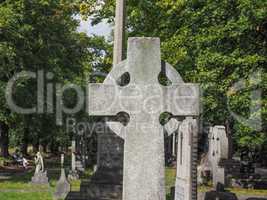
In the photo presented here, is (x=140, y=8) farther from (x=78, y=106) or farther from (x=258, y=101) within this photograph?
(x=78, y=106)

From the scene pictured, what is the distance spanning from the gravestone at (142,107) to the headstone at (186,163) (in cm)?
59

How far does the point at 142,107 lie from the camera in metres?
7.85

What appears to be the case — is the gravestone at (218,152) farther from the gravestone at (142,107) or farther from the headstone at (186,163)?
the gravestone at (142,107)

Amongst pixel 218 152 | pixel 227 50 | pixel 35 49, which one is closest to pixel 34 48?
pixel 35 49

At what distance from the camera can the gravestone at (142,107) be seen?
774 centimetres

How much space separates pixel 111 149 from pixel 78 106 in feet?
73.8

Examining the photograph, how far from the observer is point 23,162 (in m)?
41.0

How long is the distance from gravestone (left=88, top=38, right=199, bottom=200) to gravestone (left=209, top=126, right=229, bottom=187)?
1451 cm

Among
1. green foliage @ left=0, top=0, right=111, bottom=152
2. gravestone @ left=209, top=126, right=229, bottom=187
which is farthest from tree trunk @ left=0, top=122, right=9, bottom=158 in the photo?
gravestone @ left=209, top=126, right=229, bottom=187

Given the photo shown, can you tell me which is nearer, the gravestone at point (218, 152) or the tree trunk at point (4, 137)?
the gravestone at point (218, 152)

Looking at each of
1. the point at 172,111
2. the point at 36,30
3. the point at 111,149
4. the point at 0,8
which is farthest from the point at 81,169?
the point at 172,111

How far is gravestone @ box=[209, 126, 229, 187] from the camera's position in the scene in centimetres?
2280

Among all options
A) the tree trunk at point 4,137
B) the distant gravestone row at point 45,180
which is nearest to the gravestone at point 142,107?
the distant gravestone row at point 45,180

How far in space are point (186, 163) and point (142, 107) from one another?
127 cm
